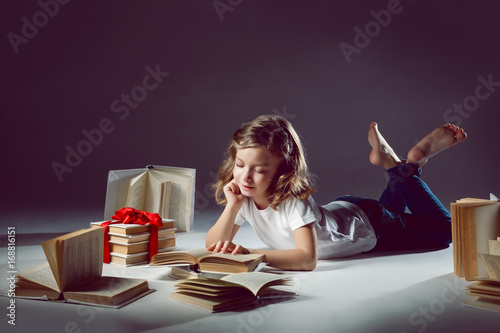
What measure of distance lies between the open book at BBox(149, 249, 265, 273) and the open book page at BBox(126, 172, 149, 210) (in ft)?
4.39

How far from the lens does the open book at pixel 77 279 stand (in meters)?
2.07

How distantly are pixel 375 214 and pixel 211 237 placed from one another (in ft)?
3.57

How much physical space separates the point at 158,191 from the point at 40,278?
171cm

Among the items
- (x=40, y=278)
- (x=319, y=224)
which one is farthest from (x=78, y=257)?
(x=319, y=224)

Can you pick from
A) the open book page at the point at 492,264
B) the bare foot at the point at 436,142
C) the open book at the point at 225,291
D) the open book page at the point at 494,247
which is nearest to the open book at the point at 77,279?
the open book at the point at 225,291

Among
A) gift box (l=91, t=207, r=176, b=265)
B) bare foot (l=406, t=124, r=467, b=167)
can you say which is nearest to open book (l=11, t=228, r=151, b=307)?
gift box (l=91, t=207, r=176, b=265)

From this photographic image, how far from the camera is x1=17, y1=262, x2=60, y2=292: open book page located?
215cm

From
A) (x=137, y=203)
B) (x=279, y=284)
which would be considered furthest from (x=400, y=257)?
(x=137, y=203)

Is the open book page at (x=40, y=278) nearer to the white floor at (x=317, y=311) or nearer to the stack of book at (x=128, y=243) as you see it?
the white floor at (x=317, y=311)

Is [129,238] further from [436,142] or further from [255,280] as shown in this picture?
[436,142]

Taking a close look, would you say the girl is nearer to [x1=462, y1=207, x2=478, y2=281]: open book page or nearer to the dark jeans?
the dark jeans

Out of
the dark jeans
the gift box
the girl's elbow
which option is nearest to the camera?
the girl's elbow

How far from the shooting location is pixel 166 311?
203 cm

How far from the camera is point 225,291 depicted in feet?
6.73
